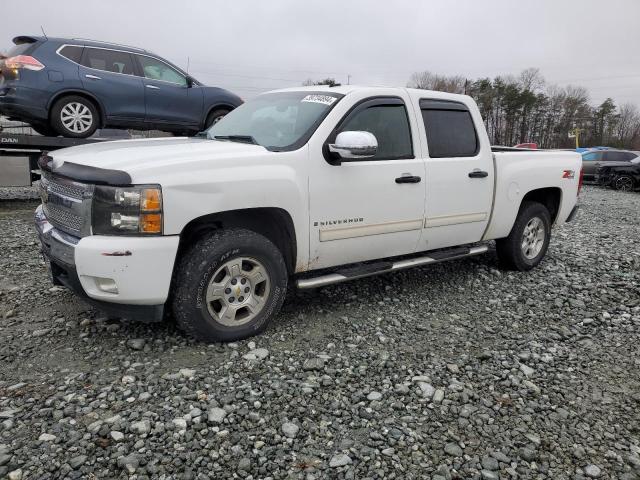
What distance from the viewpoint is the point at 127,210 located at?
10.1 ft

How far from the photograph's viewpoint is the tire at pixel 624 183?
18016 millimetres

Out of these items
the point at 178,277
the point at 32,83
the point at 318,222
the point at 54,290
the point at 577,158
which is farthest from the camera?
the point at 32,83

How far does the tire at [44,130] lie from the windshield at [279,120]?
4823mm

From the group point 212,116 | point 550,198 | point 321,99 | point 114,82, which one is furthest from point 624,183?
point 321,99

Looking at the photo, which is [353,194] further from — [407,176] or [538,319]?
[538,319]

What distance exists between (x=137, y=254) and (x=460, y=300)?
3.05 meters

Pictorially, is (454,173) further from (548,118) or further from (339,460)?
(548,118)

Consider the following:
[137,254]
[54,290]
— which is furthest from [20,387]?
[54,290]

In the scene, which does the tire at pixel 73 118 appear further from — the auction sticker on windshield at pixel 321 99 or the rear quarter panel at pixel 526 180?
the rear quarter panel at pixel 526 180

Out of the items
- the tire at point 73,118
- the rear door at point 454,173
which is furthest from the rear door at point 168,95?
the rear door at point 454,173

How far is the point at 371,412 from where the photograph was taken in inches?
114

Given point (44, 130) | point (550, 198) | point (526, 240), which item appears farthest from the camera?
point (44, 130)

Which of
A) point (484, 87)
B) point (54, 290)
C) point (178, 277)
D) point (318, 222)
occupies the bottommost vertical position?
point (54, 290)

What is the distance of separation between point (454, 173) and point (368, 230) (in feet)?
3.72
